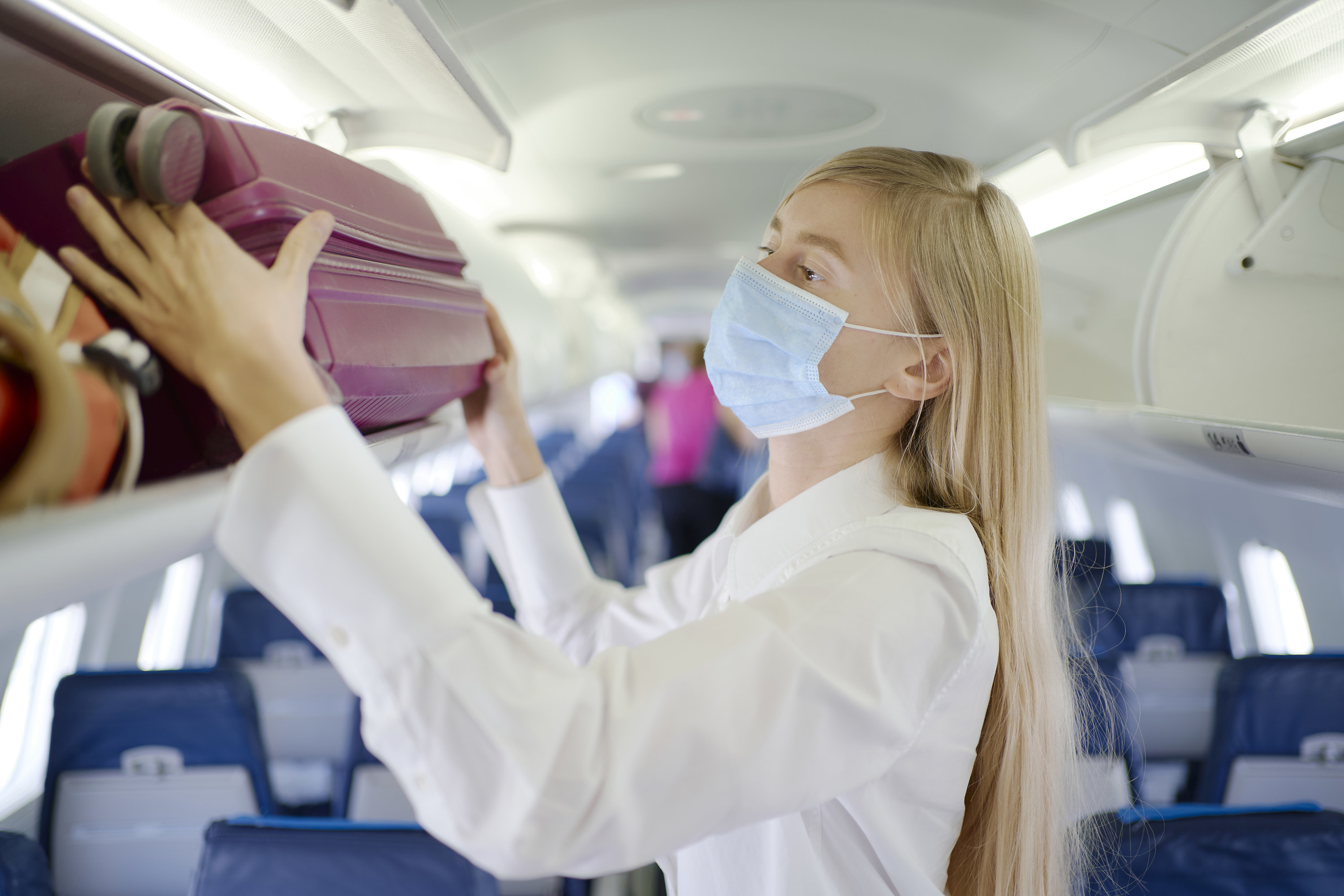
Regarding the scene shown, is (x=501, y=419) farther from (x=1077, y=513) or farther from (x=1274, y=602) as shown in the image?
(x=1077, y=513)

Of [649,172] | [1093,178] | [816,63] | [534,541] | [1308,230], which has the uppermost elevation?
[649,172]

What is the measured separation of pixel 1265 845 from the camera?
4.98 ft

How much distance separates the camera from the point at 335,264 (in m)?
1.04

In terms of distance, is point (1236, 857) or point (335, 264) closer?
point (335, 264)

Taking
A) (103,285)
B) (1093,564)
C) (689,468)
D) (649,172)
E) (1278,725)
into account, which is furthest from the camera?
(689,468)

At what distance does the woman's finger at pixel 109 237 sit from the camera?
80 centimetres

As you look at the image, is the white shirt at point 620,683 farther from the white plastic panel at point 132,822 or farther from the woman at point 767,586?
the white plastic panel at point 132,822

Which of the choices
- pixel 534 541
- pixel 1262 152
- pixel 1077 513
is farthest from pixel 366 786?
pixel 1077 513

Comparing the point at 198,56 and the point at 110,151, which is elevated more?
the point at 198,56

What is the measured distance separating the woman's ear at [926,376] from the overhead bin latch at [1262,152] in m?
1.26

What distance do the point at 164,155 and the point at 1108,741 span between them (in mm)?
2785

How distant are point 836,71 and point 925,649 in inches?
85.3

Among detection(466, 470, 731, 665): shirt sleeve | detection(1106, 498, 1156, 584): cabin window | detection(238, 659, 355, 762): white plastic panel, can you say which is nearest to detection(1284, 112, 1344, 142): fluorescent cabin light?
detection(466, 470, 731, 665): shirt sleeve

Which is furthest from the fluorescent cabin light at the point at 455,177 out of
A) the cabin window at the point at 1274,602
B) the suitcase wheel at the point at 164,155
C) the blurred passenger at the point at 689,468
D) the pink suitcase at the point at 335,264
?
the cabin window at the point at 1274,602
